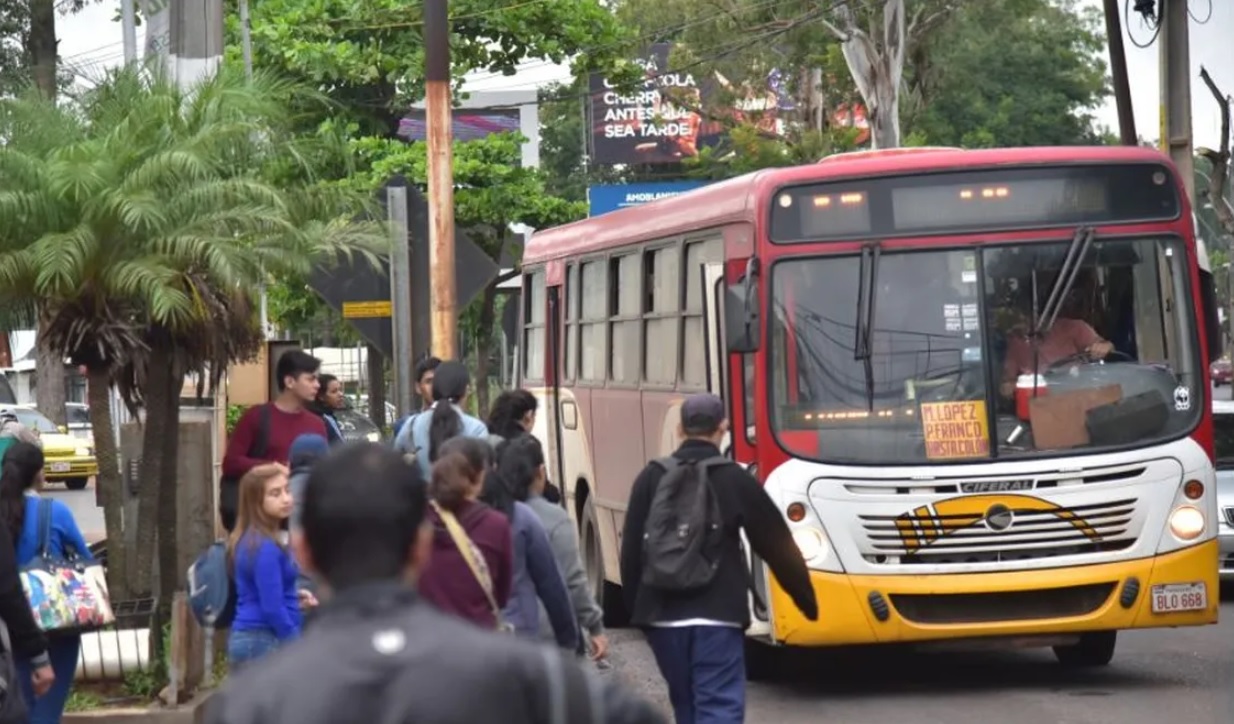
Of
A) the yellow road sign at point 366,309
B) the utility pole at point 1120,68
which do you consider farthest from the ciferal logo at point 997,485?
the utility pole at point 1120,68

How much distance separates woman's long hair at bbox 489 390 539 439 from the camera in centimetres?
1104

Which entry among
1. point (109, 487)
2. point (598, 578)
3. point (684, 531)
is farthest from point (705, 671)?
point (598, 578)

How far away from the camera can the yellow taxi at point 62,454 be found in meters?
38.1

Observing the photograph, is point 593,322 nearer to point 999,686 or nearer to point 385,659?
point 999,686

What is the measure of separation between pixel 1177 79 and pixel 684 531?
1668 cm

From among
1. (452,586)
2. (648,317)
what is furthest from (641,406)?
(452,586)

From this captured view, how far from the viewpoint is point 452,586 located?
21.6ft

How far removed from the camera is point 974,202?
38.6ft

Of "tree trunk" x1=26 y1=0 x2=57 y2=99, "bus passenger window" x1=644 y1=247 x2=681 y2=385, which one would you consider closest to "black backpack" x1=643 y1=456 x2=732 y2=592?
→ "bus passenger window" x1=644 y1=247 x2=681 y2=385

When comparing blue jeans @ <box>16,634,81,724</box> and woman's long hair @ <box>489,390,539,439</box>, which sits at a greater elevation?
woman's long hair @ <box>489,390,539,439</box>

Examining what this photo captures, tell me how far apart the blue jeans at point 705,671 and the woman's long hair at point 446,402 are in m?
3.09

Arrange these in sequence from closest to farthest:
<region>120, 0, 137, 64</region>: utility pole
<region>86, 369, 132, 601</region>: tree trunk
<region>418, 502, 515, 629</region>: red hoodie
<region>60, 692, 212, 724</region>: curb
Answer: <region>418, 502, 515, 629</region>: red hoodie → <region>60, 692, 212, 724</region>: curb → <region>86, 369, 132, 601</region>: tree trunk → <region>120, 0, 137, 64</region>: utility pole

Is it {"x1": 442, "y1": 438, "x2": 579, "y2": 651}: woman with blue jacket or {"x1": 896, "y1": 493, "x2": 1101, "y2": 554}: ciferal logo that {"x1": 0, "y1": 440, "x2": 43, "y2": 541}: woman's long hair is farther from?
{"x1": 896, "y1": 493, "x2": 1101, "y2": 554}: ciferal logo

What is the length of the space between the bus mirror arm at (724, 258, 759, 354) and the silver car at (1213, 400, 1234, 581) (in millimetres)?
5076
